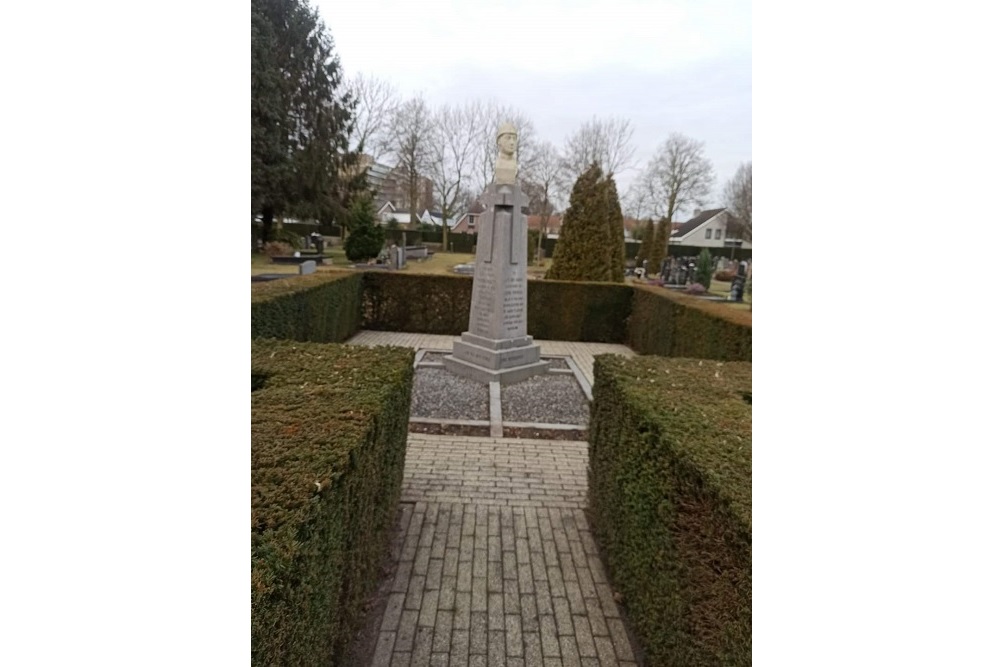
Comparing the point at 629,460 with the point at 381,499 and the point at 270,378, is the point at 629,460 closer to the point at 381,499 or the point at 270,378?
the point at 381,499

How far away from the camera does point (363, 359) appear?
3590mm

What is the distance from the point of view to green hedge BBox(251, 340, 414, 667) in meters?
1.39

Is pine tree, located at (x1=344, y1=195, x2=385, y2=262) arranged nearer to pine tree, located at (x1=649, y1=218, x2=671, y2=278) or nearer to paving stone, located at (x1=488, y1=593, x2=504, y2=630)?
pine tree, located at (x1=649, y1=218, x2=671, y2=278)

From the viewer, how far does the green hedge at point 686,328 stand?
7379mm

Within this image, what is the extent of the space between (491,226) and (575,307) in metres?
4.86

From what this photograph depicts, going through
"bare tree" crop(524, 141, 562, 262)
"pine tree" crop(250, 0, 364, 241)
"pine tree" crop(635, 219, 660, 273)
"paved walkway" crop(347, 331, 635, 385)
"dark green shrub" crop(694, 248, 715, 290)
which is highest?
"bare tree" crop(524, 141, 562, 262)

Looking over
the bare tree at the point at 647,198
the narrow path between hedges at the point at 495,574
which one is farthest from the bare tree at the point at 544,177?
the narrow path between hedges at the point at 495,574

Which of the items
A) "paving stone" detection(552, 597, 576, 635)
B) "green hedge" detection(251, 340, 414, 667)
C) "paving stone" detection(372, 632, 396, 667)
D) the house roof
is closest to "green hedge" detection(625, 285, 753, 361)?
"paving stone" detection(552, 597, 576, 635)

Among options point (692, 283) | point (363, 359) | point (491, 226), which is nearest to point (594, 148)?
point (692, 283)

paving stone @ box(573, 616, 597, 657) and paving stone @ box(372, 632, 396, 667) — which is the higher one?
paving stone @ box(372, 632, 396, 667)

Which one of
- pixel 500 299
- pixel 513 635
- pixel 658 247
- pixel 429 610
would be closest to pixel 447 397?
pixel 500 299

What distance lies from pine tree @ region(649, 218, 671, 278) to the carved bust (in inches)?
907

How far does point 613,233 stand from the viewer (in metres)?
16.7

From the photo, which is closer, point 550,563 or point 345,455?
point 345,455
